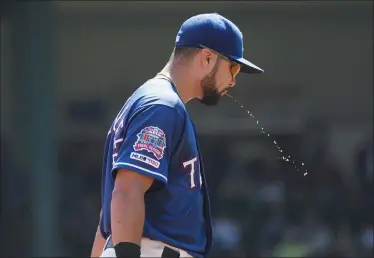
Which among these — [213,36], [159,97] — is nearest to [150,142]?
[159,97]

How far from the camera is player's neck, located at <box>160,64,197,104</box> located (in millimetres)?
2967

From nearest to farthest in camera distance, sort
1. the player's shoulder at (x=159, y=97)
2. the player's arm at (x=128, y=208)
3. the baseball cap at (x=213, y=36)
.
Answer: the player's arm at (x=128, y=208), the player's shoulder at (x=159, y=97), the baseball cap at (x=213, y=36)

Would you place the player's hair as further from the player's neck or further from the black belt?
the black belt

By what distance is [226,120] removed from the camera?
251 inches

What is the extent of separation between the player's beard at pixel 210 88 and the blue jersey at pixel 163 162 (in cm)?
14

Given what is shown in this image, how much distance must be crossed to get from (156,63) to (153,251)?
3.71 m

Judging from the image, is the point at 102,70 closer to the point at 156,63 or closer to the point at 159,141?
the point at 156,63

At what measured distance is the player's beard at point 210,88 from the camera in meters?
3.00

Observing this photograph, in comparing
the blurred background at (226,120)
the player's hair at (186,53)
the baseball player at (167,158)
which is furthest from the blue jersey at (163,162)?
the blurred background at (226,120)

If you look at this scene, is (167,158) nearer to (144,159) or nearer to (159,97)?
(144,159)

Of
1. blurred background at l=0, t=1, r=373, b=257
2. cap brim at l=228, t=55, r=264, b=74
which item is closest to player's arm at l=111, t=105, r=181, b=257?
cap brim at l=228, t=55, r=264, b=74

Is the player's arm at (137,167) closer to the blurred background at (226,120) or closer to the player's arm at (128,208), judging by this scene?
the player's arm at (128,208)

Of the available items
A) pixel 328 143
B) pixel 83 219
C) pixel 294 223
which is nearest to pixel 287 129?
pixel 328 143

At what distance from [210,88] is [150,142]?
1.35 feet
